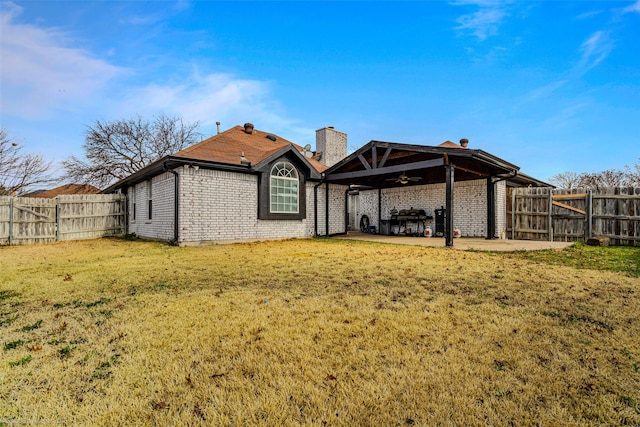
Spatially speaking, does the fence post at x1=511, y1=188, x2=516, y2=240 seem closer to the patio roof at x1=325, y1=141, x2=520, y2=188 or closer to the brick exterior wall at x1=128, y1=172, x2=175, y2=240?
the patio roof at x1=325, y1=141, x2=520, y2=188

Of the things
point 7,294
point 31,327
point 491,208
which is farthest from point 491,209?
point 7,294

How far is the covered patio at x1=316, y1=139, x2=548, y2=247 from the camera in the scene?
9680 mm

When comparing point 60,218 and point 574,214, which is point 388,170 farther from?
point 60,218

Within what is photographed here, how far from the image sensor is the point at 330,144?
19109mm

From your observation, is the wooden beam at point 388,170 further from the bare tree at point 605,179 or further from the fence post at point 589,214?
the bare tree at point 605,179

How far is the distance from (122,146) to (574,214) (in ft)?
86.9

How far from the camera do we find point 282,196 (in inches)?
476

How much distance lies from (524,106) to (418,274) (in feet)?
43.6

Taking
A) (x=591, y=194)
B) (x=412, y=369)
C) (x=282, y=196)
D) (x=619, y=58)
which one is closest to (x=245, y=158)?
(x=282, y=196)

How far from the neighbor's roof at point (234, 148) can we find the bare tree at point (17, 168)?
1366cm

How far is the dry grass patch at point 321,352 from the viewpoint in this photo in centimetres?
171

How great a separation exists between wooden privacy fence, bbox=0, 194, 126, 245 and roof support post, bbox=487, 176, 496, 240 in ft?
52.5

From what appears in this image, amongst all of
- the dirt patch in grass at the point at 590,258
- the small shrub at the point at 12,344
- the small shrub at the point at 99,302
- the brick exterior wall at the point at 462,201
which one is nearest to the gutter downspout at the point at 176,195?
the small shrub at the point at 99,302

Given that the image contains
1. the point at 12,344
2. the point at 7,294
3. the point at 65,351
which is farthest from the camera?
the point at 7,294
